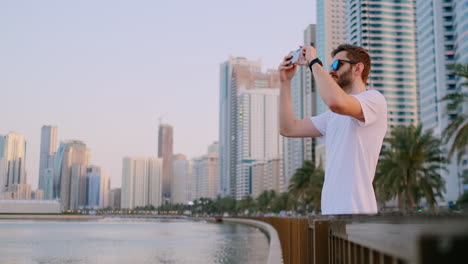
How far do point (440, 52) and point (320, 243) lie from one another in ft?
327

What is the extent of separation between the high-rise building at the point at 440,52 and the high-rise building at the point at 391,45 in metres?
21.7

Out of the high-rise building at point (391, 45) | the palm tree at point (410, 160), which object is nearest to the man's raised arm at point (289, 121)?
the palm tree at point (410, 160)

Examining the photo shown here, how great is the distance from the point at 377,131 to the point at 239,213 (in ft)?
462

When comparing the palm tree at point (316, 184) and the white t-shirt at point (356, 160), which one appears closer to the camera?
the white t-shirt at point (356, 160)

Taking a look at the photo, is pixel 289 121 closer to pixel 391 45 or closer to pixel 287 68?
pixel 287 68

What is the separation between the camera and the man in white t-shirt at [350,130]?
6.99 ft

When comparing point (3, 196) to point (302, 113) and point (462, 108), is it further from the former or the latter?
point (462, 108)

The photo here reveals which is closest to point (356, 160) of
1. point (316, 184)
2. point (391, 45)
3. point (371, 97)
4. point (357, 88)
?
point (371, 97)

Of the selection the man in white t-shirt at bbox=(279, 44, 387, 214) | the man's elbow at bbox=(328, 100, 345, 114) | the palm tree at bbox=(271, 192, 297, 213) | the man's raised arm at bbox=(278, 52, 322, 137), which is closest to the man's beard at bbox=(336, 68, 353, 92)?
the man in white t-shirt at bbox=(279, 44, 387, 214)

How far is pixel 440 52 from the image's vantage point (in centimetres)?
9475

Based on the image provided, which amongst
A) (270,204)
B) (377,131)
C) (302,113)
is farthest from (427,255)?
(302,113)

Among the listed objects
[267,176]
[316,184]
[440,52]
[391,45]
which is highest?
[391,45]

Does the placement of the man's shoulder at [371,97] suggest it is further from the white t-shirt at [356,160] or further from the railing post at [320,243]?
the railing post at [320,243]

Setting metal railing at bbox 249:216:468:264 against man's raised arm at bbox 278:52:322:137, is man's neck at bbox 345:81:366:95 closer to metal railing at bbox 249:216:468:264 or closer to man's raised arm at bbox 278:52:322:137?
man's raised arm at bbox 278:52:322:137
